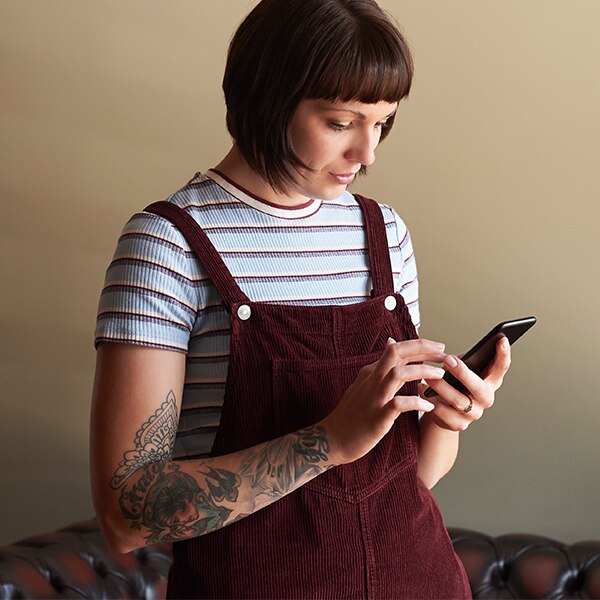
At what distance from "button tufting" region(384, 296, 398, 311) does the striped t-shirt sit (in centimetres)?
3

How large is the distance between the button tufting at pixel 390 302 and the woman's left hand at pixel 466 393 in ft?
0.49

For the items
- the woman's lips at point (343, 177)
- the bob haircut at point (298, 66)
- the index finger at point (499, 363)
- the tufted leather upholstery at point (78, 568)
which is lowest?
the tufted leather upholstery at point (78, 568)

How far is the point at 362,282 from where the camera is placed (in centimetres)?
133

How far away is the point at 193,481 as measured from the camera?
1125 mm

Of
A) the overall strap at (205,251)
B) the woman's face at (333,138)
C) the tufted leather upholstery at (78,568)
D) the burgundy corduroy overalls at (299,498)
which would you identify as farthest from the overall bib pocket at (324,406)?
the tufted leather upholstery at (78,568)

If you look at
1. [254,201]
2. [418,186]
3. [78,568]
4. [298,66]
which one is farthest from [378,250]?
[78,568]

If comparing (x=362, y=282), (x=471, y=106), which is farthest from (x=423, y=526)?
(x=471, y=106)

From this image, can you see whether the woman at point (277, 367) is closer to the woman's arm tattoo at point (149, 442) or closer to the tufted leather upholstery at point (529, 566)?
the woman's arm tattoo at point (149, 442)

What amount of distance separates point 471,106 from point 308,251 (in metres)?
1.07

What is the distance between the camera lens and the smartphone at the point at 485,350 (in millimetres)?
1198

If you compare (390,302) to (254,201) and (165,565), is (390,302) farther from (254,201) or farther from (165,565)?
(165,565)

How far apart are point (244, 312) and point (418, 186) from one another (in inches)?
45.4

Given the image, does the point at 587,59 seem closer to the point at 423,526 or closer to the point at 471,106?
the point at 471,106

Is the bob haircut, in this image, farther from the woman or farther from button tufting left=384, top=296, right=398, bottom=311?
button tufting left=384, top=296, right=398, bottom=311
